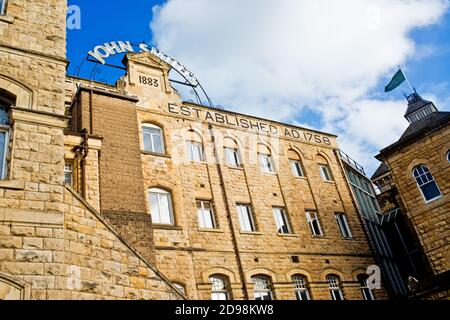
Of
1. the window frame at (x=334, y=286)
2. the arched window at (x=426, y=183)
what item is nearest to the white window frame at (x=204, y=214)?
the window frame at (x=334, y=286)

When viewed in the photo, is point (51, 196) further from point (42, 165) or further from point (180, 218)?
point (180, 218)

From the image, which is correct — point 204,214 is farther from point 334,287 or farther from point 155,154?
point 334,287

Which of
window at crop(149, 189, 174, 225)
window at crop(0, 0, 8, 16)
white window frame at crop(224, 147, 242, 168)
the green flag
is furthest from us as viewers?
the green flag

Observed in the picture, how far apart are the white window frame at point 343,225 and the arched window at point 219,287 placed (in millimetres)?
7906

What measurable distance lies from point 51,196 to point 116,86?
11.8 meters

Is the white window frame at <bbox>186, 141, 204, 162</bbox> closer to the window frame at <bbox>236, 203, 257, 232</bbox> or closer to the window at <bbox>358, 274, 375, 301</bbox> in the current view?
the window frame at <bbox>236, 203, 257, 232</bbox>

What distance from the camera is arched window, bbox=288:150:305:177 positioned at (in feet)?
72.8

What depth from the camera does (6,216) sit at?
6594 millimetres

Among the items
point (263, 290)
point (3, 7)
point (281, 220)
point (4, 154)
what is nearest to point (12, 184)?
point (4, 154)

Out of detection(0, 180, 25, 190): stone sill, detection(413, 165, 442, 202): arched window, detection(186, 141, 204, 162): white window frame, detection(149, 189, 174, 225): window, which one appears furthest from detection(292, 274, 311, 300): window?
detection(0, 180, 25, 190): stone sill

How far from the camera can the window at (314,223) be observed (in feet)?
66.6

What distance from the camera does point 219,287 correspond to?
15.8m

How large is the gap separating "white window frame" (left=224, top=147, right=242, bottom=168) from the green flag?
11.7m

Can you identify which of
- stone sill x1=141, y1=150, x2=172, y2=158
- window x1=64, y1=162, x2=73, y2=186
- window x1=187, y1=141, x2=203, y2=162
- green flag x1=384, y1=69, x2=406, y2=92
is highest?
green flag x1=384, y1=69, x2=406, y2=92
